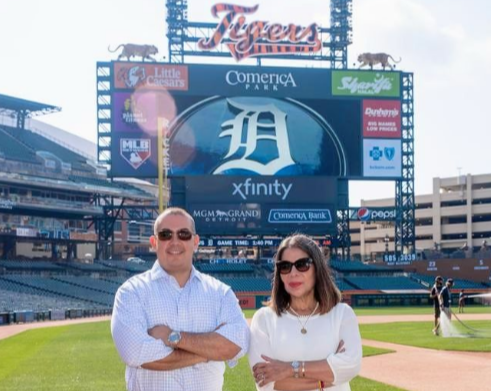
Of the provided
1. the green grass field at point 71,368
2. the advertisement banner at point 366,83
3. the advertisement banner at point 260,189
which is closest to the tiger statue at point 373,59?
the advertisement banner at point 366,83

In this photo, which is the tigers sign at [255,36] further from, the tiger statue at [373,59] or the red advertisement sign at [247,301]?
the red advertisement sign at [247,301]

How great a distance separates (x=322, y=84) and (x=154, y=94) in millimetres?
10747

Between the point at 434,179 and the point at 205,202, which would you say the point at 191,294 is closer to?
the point at 205,202

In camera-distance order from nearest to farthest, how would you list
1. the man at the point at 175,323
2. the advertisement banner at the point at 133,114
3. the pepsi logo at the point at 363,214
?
the man at the point at 175,323, the advertisement banner at the point at 133,114, the pepsi logo at the point at 363,214

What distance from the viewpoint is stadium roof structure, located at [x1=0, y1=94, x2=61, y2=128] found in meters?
66.0

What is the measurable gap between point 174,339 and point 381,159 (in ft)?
161

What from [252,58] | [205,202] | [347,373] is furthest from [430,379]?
[252,58]

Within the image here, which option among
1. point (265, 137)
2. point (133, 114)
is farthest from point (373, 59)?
point (133, 114)

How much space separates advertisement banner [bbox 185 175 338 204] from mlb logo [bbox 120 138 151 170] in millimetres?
3061

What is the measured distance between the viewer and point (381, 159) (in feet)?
174

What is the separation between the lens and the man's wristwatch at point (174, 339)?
513cm

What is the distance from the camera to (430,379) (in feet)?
44.2

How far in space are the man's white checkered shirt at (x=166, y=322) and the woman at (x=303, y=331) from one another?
0.73ft

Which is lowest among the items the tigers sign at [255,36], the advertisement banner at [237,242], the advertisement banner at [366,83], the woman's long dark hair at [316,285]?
the advertisement banner at [237,242]
